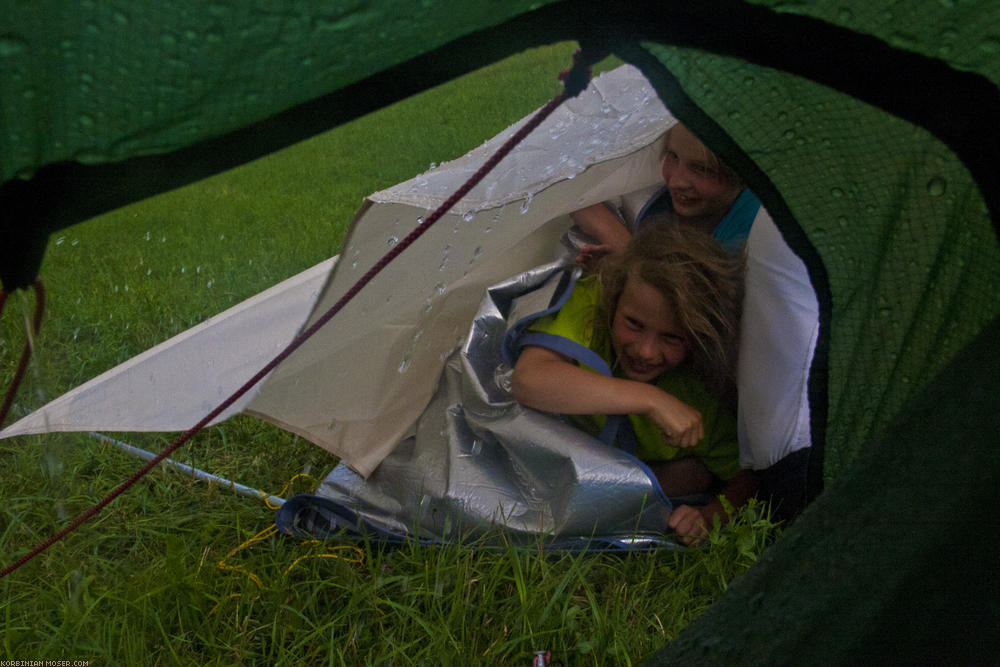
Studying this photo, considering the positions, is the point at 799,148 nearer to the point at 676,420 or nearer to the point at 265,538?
the point at 676,420

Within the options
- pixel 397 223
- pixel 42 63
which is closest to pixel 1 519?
pixel 397 223

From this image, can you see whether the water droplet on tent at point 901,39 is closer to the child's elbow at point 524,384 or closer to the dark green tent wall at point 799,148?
the dark green tent wall at point 799,148

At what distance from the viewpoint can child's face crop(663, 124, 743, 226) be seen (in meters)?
1.66

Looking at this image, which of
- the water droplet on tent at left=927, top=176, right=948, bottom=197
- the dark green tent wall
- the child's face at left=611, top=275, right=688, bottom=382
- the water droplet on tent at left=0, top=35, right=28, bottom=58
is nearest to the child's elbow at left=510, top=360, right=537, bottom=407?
the child's face at left=611, top=275, right=688, bottom=382

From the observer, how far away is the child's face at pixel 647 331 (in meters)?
1.57

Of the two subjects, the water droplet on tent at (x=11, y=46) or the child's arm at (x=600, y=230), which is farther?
the child's arm at (x=600, y=230)

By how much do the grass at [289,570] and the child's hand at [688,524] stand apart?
39mm

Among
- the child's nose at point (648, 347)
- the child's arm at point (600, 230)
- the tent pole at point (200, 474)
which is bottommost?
the tent pole at point (200, 474)

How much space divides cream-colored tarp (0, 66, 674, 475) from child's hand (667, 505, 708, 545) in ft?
2.09

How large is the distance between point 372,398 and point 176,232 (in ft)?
3.83

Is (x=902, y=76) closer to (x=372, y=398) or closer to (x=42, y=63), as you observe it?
(x=42, y=63)

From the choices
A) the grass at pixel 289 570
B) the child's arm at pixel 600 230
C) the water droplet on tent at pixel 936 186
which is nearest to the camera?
the water droplet on tent at pixel 936 186

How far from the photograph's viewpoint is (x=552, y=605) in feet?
4.50

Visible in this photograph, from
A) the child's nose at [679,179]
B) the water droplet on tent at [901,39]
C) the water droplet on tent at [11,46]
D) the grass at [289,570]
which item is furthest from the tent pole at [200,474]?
the water droplet on tent at [901,39]
